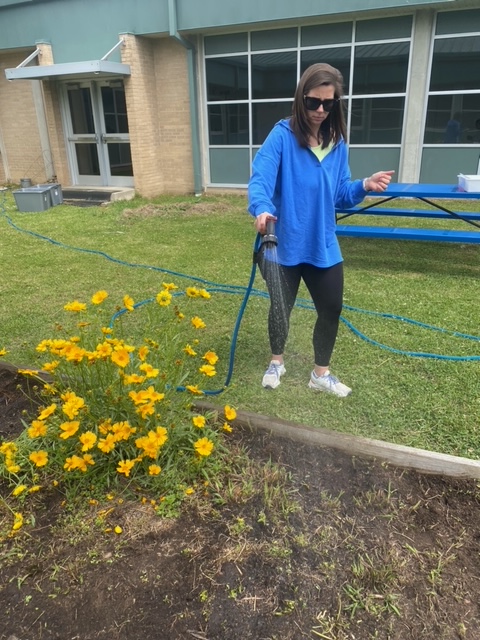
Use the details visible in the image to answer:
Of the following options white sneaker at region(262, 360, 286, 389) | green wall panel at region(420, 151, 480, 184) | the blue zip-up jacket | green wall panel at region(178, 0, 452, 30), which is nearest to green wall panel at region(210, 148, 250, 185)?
green wall panel at region(178, 0, 452, 30)

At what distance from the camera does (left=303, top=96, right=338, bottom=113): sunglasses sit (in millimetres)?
2354

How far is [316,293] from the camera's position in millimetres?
2713

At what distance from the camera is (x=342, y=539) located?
183 centimetres

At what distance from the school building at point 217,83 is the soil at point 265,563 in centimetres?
898

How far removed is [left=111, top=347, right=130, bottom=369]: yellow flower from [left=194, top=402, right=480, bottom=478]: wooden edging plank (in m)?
0.76

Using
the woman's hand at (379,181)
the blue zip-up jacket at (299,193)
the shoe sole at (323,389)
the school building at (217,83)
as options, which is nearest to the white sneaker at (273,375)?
the shoe sole at (323,389)

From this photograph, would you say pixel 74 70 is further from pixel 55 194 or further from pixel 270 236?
pixel 270 236

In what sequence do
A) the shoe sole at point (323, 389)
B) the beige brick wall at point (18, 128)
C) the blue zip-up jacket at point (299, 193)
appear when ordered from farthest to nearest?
the beige brick wall at point (18, 128) < the shoe sole at point (323, 389) < the blue zip-up jacket at point (299, 193)

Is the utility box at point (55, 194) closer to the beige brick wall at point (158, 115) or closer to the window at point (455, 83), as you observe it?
the beige brick wall at point (158, 115)

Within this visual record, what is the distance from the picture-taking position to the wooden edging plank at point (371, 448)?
2.12 metres

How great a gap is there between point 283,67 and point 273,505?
10209mm

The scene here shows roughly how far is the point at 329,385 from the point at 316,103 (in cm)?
155

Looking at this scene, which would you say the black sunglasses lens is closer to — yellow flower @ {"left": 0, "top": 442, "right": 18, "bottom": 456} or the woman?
the woman

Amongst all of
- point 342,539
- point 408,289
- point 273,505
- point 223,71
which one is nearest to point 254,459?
point 273,505
